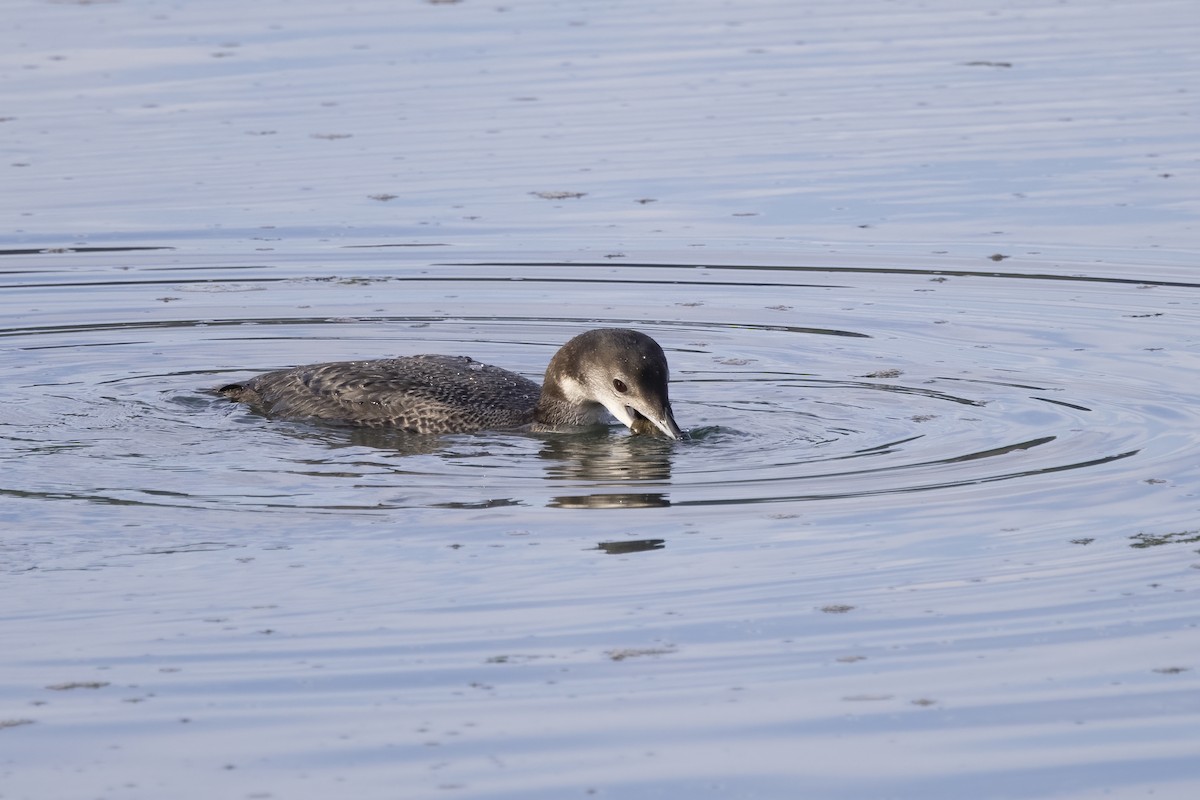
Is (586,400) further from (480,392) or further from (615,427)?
(480,392)

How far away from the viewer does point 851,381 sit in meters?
10.8

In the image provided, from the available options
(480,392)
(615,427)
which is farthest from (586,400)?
(480,392)

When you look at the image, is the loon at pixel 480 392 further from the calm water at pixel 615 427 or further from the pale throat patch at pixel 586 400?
the calm water at pixel 615 427

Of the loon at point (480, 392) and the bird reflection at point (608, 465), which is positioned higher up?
the loon at point (480, 392)

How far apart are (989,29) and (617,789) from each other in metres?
16.1

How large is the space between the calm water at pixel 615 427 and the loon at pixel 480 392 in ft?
0.59

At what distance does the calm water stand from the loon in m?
0.18

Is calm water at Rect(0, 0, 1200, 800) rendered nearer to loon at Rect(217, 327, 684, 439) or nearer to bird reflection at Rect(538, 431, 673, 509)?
bird reflection at Rect(538, 431, 673, 509)

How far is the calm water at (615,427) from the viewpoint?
242 inches

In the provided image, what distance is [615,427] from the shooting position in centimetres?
1045

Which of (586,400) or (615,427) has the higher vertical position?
(586,400)

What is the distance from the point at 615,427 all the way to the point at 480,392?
2.34 feet

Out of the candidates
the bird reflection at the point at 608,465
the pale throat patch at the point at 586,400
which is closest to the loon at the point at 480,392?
the pale throat patch at the point at 586,400

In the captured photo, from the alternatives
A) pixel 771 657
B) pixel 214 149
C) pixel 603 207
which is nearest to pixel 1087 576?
pixel 771 657
